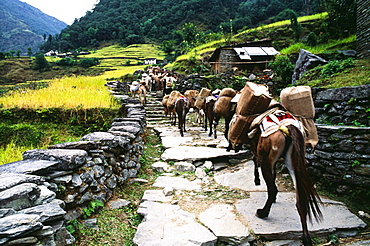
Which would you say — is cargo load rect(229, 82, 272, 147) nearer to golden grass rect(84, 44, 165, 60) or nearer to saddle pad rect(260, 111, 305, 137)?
saddle pad rect(260, 111, 305, 137)

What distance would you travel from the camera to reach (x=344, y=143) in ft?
13.9

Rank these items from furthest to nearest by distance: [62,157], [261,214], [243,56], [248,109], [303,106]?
[243,56] < [248,109] < [261,214] < [303,106] < [62,157]

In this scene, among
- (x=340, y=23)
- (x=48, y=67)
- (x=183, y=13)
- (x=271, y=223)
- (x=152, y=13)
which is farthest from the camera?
(x=152, y=13)

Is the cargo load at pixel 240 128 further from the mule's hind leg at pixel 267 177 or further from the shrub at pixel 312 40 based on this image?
the shrub at pixel 312 40

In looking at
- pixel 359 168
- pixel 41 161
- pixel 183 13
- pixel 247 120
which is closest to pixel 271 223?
pixel 247 120

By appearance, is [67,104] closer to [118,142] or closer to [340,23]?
[118,142]

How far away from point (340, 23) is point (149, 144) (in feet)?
58.8

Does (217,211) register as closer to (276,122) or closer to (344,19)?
(276,122)

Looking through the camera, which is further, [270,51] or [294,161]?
[270,51]

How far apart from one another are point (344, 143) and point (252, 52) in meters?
21.5

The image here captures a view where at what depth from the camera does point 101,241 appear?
9.48 ft

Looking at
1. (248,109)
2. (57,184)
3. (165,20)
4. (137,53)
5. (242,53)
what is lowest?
(57,184)

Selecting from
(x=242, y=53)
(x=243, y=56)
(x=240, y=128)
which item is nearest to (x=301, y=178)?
(x=240, y=128)

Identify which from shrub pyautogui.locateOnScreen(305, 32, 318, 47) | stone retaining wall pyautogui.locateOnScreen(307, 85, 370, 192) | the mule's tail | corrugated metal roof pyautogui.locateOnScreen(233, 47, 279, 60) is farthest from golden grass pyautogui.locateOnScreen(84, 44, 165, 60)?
the mule's tail
